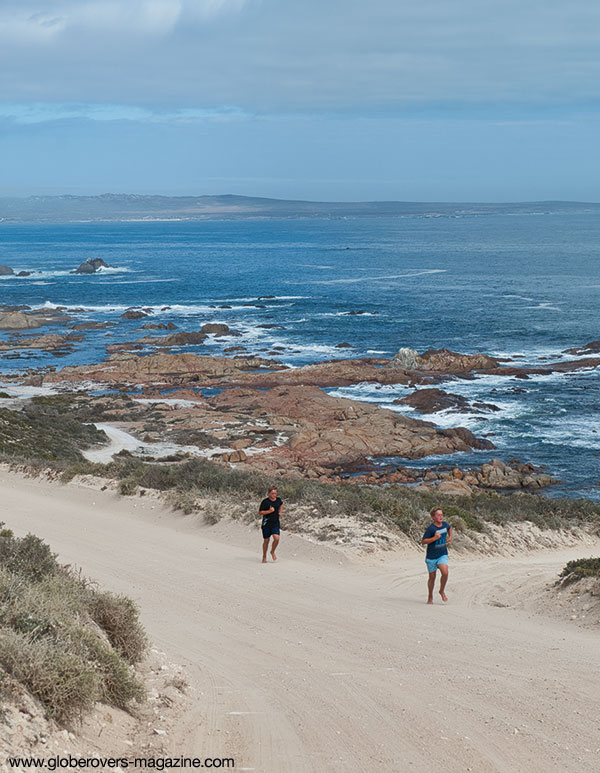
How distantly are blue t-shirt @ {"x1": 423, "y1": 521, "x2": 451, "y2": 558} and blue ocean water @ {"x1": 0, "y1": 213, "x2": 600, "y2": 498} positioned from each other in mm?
17309

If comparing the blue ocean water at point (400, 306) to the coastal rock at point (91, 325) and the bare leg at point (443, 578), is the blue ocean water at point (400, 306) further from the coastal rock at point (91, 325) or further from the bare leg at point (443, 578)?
the bare leg at point (443, 578)

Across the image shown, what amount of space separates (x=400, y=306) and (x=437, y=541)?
218ft

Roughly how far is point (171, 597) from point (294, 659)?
309cm

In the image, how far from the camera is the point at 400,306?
76375 mm

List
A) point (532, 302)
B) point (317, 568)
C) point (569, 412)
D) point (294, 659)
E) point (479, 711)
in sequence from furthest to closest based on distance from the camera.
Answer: point (532, 302)
point (569, 412)
point (317, 568)
point (294, 659)
point (479, 711)

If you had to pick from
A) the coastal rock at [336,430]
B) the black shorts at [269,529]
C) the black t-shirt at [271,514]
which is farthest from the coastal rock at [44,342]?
the black shorts at [269,529]

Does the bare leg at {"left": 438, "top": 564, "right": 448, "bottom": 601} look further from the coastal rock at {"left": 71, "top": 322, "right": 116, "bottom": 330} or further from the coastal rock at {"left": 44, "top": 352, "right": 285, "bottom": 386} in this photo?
the coastal rock at {"left": 71, "top": 322, "right": 116, "bottom": 330}

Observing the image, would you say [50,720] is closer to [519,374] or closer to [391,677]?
[391,677]

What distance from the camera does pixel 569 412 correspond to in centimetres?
3809

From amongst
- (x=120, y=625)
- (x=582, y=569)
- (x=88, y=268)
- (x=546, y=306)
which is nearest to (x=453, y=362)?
(x=546, y=306)

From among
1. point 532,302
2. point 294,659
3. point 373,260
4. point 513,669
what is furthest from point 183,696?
point 373,260

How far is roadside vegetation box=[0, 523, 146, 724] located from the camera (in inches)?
232

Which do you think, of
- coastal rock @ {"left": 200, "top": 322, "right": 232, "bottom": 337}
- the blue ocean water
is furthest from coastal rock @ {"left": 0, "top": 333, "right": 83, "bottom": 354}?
coastal rock @ {"left": 200, "top": 322, "right": 232, "bottom": 337}

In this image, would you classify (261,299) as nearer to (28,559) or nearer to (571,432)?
(571,432)
